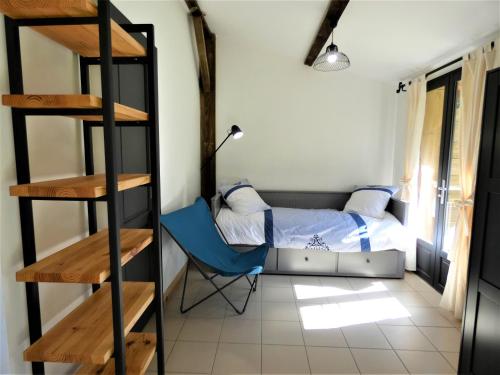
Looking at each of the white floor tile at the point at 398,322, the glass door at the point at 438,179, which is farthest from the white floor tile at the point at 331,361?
the glass door at the point at 438,179

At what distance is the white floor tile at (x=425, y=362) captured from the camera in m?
1.77

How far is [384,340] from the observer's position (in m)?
2.05

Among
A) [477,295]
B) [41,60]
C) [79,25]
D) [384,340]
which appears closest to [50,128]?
[41,60]

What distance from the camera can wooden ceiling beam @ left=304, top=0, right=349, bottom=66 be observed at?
2.31 metres

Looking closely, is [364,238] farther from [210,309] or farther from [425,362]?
[210,309]

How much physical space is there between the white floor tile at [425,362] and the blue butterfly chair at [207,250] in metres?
1.11

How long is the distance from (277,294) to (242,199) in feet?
3.74

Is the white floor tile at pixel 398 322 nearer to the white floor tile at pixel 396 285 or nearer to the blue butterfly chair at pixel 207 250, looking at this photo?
the white floor tile at pixel 396 285

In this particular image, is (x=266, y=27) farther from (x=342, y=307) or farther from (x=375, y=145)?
(x=342, y=307)

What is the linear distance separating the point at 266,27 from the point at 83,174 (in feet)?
8.35

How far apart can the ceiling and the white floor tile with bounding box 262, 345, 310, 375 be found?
8.36 ft

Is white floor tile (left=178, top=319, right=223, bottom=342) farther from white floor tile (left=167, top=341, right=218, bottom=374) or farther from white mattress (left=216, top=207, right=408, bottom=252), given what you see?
white mattress (left=216, top=207, right=408, bottom=252)

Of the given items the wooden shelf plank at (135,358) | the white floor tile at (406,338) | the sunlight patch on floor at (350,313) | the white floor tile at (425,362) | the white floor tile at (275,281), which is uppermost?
the wooden shelf plank at (135,358)

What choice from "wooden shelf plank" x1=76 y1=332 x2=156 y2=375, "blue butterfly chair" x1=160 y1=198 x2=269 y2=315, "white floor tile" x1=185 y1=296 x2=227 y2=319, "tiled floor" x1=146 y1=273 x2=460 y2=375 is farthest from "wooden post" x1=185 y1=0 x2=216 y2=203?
"wooden shelf plank" x1=76 y1=332 x2=156 y2=375
